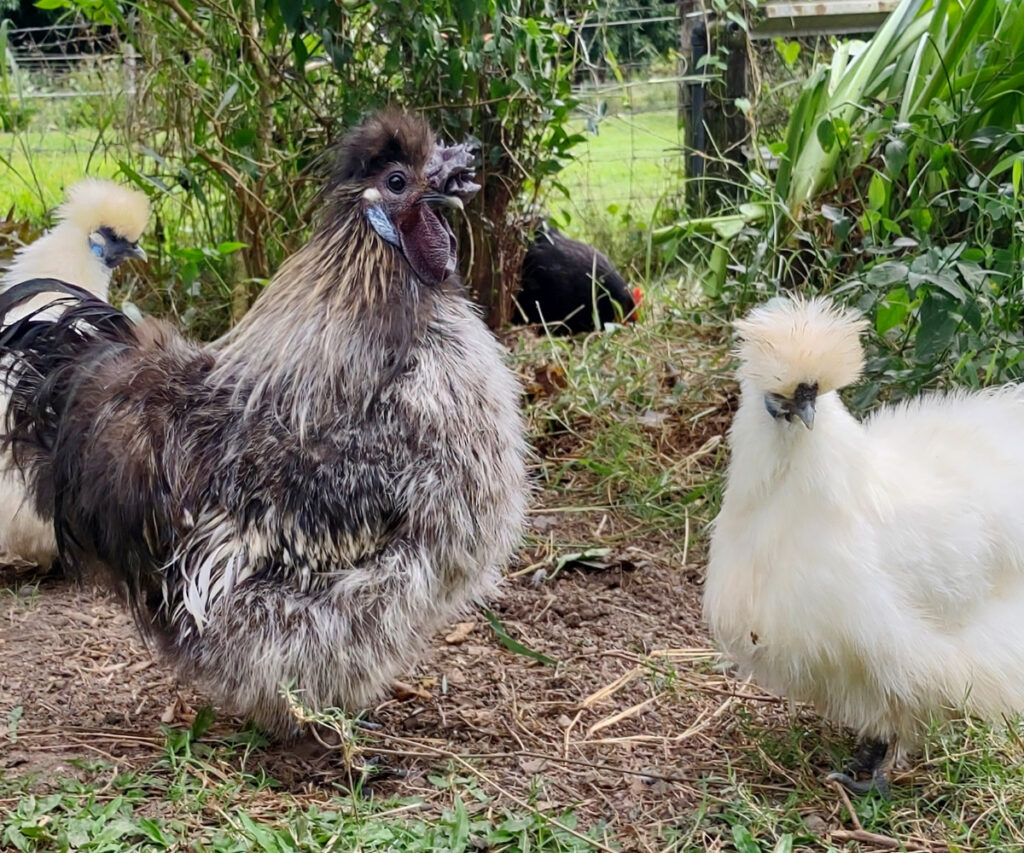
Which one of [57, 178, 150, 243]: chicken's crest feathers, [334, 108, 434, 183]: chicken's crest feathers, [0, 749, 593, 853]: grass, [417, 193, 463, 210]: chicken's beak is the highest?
[334, 108, 434, 183]: chicken's crest feathers

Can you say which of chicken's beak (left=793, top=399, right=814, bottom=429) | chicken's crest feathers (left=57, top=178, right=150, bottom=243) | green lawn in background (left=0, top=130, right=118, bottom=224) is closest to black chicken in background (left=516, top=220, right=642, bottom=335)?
green lawn in background (left=0, top=130, right=118, bottom=224)

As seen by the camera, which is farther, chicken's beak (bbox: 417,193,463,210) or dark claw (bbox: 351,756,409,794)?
chicken's beak (bbox: 417,193,463,210)

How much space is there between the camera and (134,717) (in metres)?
3.57

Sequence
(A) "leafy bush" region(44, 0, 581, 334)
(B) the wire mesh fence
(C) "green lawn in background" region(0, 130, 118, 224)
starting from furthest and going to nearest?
(C) "green lawn in background" region(0, 130, 118, 224), (B) the wire mesh fence, (A) "leafy bush" region(44, 0, 581, 334)

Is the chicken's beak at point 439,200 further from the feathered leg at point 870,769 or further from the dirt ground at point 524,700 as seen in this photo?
the feathered leg at point 870,769

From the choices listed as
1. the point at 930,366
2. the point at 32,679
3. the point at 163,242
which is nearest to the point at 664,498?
the point at 930,366

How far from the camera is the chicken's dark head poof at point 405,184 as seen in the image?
338cm

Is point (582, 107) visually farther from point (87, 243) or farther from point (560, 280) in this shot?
point (87, 243)

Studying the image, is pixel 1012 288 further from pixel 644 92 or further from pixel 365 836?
pixel 644 92

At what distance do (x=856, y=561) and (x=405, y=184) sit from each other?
1725 millimetres

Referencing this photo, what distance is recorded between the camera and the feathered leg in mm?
3004

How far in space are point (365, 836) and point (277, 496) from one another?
93cm

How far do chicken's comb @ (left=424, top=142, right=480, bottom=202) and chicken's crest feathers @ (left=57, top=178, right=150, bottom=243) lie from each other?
6.34 feet

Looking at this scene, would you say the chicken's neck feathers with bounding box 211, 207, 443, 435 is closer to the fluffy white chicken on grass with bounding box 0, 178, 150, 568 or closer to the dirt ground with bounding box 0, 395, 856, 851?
the dirt ground with bounding box 0, 395, 856, 851
